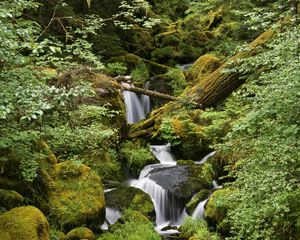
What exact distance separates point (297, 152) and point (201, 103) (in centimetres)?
821

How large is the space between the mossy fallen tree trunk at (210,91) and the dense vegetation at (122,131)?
0.17 m

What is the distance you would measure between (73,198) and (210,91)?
618 cm

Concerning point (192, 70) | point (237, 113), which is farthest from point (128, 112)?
point (237, 113)

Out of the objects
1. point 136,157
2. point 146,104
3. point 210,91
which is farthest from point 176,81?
point 136,157

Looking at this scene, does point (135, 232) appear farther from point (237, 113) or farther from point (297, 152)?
point (297, 152)

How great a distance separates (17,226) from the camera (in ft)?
19.2

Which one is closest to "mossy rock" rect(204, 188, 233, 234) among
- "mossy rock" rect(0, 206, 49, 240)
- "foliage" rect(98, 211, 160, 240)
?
"foliage" rect(98, 211, 160, 240)

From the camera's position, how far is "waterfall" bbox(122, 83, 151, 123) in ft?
51.9

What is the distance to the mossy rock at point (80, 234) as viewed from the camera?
7.54m

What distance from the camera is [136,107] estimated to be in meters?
16.1

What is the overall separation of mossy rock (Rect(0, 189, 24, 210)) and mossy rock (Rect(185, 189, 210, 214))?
4.36m

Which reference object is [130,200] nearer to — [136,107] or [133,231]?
[133,231]

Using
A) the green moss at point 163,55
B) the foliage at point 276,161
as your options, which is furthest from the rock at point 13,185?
the green moss at point 163,55

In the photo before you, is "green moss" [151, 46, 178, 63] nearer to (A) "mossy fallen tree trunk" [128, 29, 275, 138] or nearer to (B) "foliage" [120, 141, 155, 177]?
(A) "mossy fallen tree trunk" [128, 29, 275, 138]
